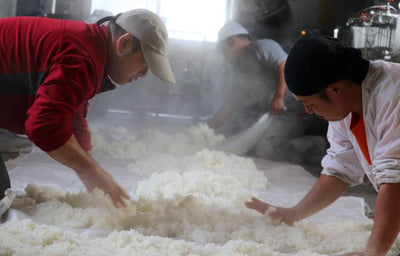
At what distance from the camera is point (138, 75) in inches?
78.1

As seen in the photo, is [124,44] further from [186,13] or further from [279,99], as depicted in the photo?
[186,13]

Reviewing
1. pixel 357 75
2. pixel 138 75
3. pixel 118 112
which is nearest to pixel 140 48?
pixel 138 75

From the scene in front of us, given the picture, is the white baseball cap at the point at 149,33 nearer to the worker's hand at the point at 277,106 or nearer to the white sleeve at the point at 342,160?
the white sleeve at the point at 342,160

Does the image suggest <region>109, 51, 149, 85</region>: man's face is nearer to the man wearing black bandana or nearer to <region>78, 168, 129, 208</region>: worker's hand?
<region>78, 168, 129, 208</region>: worker's hand

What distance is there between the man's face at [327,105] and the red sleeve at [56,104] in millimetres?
860

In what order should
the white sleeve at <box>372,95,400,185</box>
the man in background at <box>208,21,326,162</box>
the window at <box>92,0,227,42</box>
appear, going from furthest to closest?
the window at <box>92,0,227,42</box>, the man in background at <box>208,21,326,162</box>, the white sleeve at <box>372,95,400,185</box>

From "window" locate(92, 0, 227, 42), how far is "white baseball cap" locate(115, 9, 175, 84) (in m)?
2.62

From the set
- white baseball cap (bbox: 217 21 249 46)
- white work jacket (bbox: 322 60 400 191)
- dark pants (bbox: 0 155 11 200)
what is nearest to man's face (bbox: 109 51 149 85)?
dark pants (bbox: 0 155 11 200)

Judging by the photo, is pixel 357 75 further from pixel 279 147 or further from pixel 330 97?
pixel 279 147

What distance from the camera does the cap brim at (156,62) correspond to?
189 cm

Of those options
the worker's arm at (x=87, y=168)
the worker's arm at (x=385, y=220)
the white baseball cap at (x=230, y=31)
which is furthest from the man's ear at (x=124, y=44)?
the white baseball cap at (x=230, y=31)

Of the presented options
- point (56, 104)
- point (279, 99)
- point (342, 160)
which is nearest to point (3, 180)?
point (56, 104)

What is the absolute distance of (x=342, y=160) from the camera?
6.35 ft

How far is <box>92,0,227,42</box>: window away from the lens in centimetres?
473
